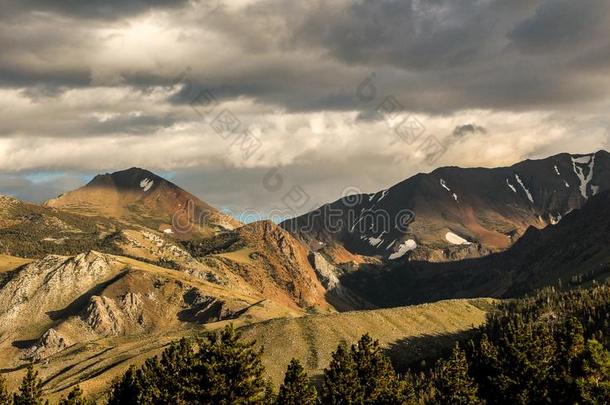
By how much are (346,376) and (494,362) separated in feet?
92.2

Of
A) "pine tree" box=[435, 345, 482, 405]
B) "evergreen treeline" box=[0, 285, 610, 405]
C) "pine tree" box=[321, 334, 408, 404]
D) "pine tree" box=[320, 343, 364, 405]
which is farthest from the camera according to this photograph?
"pine tree" box=[435, 345, 482, 405]

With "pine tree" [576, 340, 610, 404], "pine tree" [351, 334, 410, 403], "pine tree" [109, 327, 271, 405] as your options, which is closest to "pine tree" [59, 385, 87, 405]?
"pine tree" [109, 327, 271, 405]

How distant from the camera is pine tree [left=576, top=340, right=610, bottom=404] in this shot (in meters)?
75.5

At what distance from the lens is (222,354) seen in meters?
74.8

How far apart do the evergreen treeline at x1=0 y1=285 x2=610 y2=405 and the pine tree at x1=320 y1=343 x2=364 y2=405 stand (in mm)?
131

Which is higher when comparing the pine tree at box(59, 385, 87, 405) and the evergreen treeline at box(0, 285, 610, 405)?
the pine tree at box(59, 385, 87, 405)

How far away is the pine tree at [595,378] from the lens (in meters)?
75.5

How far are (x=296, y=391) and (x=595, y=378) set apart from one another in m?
36.6

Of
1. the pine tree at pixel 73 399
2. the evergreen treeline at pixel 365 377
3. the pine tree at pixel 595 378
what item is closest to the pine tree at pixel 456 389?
the evergreen treeline at pixel 365 377

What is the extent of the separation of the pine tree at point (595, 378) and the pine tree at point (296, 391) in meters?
33.1

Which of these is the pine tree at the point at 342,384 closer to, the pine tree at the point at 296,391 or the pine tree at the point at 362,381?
the pine tree at the point at 362,381

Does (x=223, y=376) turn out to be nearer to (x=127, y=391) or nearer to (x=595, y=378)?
(x=127, y=391)

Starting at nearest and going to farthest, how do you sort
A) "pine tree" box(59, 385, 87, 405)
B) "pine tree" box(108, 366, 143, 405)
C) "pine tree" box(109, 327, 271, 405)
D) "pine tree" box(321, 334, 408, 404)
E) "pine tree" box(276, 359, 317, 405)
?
"pine tree" box(109, 327, 271, 405)
"pine tree" box(59, 385, 87, 405)
"pine tree" box(276, 359, 317, 405)
"pine tree" box(321, 334, 408, 404)
"pine tree" box(108, 366, 143, 405)

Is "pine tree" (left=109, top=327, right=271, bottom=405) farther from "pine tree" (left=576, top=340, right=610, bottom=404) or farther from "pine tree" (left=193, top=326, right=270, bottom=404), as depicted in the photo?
"pine tree" (left=576, top=340, right=610, bottom=404)
